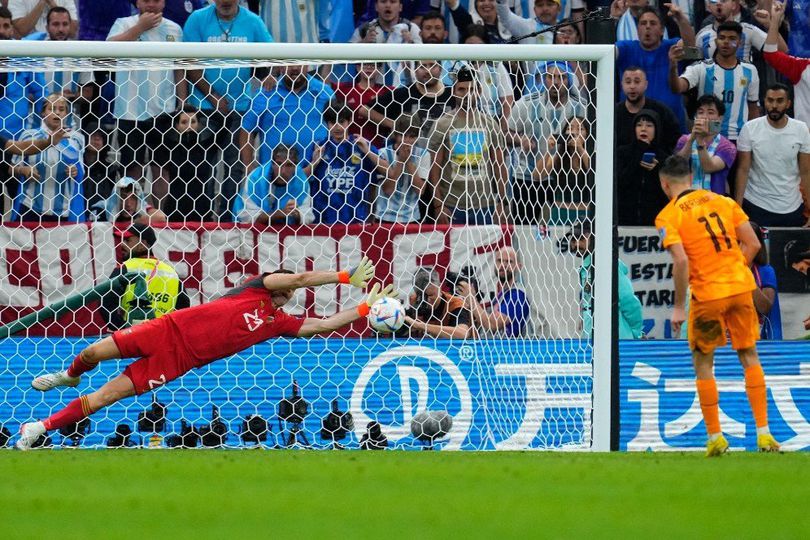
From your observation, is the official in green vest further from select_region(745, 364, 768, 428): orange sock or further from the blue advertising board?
select_region(745, 364, 768, 428): orange sock

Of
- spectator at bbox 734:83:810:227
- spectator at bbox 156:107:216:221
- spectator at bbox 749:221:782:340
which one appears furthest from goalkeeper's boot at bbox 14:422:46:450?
spectator at bbox 734:83:810:227

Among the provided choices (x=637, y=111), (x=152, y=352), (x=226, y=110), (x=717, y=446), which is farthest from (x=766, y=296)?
(x=152, y=352)

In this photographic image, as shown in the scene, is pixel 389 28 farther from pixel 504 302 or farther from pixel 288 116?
pixel 504 302

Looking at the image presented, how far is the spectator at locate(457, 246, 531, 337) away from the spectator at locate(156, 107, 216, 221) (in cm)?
247

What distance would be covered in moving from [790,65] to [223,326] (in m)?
7.16

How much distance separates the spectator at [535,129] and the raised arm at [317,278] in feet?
5.70

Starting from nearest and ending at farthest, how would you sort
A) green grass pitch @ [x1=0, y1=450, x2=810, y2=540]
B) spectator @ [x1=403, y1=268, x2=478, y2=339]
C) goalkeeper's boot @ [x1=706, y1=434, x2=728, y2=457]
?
green grass pitch @ [x1=0, y1=450, x2=810, y2=540] < goalkeeper's boot @ [x1=706, y1=434, x2=728, y2=457] < spectator @ [x1=403, y1=268, x2=478, y2=339]

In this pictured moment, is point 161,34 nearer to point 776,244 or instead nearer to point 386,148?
point 386,148

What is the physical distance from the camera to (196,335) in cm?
1048

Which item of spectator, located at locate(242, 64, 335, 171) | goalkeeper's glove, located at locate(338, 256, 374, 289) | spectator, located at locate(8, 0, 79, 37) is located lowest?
goalkeeper's glove, located at locate(338, 256, 374, 289)

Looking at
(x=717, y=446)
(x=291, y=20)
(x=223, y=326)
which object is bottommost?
(x=717, y=446)

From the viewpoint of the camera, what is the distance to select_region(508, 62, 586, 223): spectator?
37.9ft

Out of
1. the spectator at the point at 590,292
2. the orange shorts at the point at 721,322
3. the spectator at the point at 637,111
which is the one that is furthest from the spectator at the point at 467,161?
the orange shorts at the point at 721,322

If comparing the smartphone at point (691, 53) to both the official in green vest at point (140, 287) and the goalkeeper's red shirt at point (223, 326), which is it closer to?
the goalkeeper's red shirt at point (223, 326)
